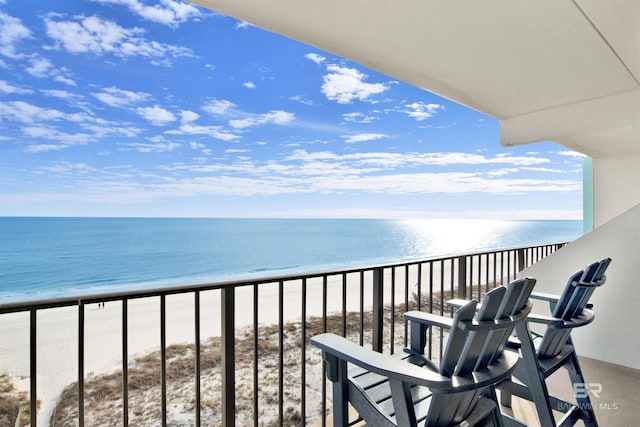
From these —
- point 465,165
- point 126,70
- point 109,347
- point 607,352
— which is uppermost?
point 126,70

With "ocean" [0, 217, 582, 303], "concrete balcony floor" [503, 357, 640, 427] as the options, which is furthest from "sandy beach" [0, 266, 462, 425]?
"ocean" [0, 217, 582, 303]

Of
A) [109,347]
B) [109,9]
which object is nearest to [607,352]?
Answer: [109,347]

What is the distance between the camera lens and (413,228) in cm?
3183

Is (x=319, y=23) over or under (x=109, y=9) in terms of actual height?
under

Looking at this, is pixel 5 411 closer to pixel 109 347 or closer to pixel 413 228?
pixel 109 347

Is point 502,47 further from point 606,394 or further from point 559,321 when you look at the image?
point 606,394

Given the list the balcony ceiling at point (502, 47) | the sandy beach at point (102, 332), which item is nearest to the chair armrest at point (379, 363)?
the balcony ceiling at point (502, 47)

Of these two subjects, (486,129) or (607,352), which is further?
(486,129)

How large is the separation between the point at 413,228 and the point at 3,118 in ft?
103

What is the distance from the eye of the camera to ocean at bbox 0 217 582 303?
20.7 m

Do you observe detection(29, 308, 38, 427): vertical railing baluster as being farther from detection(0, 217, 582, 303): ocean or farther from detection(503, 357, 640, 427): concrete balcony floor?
detection(0, 217, 582, 303): ocean

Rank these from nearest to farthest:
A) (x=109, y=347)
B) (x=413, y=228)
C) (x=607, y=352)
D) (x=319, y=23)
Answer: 1. (x=319, y=23)
2. (x=607, y=352)
3. (x=109, y=347)
4. (x=413, y=228)

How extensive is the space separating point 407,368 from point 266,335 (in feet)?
26.5

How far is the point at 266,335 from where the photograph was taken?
8750 millimetres
